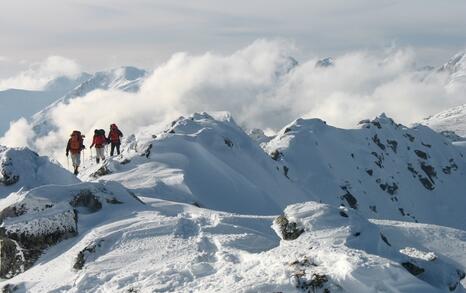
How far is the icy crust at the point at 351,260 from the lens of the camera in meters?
13.6

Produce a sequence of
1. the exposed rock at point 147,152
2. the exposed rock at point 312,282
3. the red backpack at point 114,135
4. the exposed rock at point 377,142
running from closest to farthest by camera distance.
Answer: the exposed rock at point 312,282
the red backpack at point 114,135
the exposed rock at point 147,152
the exposed rock at point 377,142

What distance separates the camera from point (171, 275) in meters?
15.6

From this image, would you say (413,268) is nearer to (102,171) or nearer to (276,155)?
(102,171)

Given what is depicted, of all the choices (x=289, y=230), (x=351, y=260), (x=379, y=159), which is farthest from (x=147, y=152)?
(x=379, y=159)

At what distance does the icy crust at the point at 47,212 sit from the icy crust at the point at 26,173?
873 centimetres

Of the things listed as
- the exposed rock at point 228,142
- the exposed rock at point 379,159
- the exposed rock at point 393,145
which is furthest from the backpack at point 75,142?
the exposed rock at point 393,145

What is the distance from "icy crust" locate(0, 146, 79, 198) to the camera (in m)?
32.3

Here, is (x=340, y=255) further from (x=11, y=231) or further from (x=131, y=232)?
(x=11, y=231)

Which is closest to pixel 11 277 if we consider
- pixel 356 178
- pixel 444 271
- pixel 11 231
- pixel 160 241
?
pixel 11 231

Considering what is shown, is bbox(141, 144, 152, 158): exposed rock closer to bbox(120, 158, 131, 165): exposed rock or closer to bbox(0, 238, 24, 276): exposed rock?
bbox(120, 158, 131, 165): exposed rock

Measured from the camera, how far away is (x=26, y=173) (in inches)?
1302

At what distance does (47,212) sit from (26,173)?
1334 centimetres

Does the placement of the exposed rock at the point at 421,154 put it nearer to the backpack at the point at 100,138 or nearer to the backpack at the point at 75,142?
the backpack at the point at 100,138

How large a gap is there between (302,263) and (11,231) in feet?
36.8
